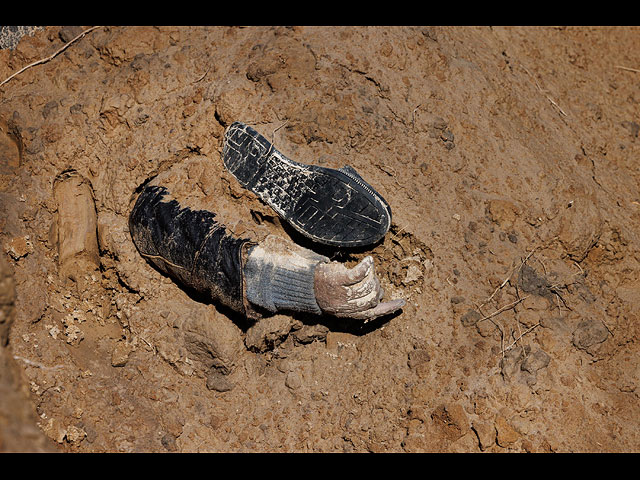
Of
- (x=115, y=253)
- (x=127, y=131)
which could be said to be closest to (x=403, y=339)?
(x=115, y=253)

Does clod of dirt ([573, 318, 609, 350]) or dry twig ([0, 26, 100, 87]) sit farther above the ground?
dry twig ([0, 26, 100, 87])

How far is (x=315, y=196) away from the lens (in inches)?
160

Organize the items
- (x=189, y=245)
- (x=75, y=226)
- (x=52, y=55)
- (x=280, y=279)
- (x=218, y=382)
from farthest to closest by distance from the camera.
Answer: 1. (x=52, y=55)
2. (x=75, y=226)
3. (x=218, y=382)
4. (x=189, y=245)
5. (x=280, y=279)

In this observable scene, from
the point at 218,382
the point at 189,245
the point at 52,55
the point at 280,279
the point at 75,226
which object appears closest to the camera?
the point at 280,279

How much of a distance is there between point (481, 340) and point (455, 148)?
1665 mm

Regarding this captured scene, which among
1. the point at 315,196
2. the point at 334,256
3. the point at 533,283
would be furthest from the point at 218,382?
the point at 533,283

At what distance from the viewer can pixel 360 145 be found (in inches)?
174

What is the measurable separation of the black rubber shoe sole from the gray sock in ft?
0.79

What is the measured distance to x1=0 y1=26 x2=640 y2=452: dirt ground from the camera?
161 inches

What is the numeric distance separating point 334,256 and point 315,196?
1.71 ft

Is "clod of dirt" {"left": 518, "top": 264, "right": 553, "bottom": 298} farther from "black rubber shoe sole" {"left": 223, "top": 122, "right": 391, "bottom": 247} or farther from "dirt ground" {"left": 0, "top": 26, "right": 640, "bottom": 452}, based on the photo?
"black rubber shoe sole" {"left": 223, "top": 122, "right": 391, "bottom": 247}

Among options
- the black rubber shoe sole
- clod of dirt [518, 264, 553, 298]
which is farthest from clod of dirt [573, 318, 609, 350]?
the black rubber shoe sole

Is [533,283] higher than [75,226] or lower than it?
lower

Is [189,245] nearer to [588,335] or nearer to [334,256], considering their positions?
[334,256]
